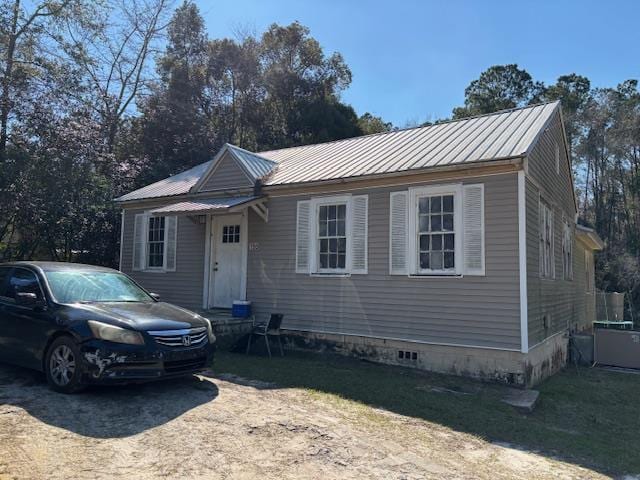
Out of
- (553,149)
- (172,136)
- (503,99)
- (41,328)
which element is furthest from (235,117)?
(41,328)

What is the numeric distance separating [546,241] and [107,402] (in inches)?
337

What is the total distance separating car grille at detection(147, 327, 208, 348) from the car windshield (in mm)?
1177

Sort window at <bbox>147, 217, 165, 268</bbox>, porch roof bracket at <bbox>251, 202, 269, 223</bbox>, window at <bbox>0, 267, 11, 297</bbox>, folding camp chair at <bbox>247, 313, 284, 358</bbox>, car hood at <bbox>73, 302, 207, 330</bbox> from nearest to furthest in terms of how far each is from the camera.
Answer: car hood at <bbox>73, 302, 207, 330</bbox>
window at <bbox>0, 267, 11, 297</bbox>
folding camp chair at <bbox>247, 313, 284, 358</bbox>
porch roof bracket at <bbox>251, 202, 269, 223</bbox>
window at <bbox>147, 217, 165, 268</bbox>

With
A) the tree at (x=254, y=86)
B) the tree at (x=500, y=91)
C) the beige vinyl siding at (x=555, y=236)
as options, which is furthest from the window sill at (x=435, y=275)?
the tree at (x=500, y=91)

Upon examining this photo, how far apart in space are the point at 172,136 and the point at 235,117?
17.2 ft

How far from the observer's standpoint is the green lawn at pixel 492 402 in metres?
5.56

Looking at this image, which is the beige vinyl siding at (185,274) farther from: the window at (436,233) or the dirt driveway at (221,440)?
the dirt driveway at (221,440)

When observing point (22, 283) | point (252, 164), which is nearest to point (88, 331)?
point (22, 283)

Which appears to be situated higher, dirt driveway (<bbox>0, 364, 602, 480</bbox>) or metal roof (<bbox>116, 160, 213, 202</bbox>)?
metal roof (<bbox>116, 160, 213, 202</bbox>)

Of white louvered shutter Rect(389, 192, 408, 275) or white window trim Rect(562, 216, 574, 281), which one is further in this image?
white window trim Rect(562, 216, 574, 281)

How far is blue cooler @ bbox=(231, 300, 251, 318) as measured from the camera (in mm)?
10547

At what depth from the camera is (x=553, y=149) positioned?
451 inches

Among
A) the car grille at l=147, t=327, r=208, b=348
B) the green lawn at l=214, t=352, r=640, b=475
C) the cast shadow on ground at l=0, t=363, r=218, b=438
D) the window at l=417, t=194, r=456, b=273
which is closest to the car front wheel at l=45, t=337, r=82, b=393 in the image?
the cast shadow on ground at l=0, t=363, r=218, b=438

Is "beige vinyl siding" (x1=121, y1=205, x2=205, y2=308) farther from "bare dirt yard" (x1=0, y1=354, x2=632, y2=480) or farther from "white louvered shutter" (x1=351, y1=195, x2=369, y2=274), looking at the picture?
"bare dirt yard" (x1=0, y1=354, x2=632, y2=480)
